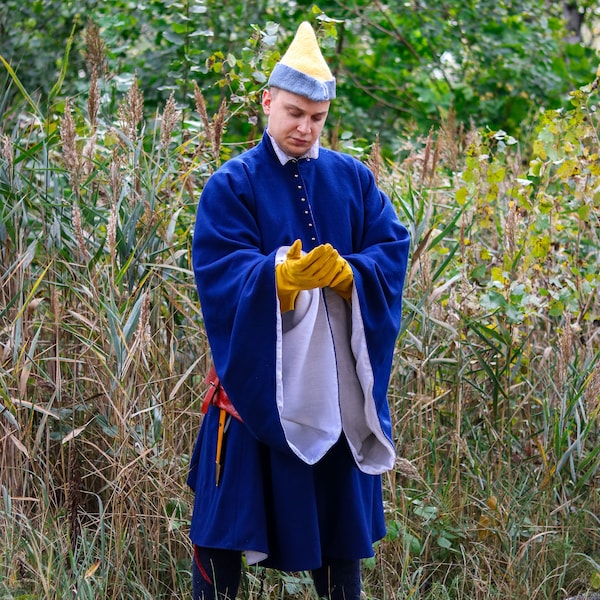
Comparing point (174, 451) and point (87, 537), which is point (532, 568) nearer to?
point (174, 451)

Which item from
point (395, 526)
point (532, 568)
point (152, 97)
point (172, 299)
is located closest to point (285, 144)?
point (172, 299)

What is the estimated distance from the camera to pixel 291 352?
2.16m

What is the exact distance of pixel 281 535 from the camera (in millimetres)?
2195

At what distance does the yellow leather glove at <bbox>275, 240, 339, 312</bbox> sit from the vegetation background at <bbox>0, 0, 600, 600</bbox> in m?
0.58

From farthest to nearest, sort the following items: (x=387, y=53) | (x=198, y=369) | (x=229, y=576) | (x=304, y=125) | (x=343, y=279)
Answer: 1. (x=387, y=53)
2. (x=198, y=369)
3. (x=229, y=576)
4. (x=304, y=125)
5. (x=343, y=279)

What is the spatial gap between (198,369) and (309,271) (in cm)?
114

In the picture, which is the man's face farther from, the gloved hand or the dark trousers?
the dark trousers

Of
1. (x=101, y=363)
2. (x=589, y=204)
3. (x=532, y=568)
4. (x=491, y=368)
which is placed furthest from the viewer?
(x=589, y=204)

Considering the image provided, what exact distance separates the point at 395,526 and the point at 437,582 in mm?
201

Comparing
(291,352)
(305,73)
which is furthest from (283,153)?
(291,352)

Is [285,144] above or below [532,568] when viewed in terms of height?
above

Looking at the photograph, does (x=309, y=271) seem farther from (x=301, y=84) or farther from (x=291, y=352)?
(x=301, y=84)

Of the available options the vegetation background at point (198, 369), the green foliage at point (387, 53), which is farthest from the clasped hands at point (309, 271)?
the green foliage at point (387, 53)

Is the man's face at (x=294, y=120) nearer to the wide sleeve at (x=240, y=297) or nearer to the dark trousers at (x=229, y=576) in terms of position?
the wide sleeve at (x=240, y=297)
